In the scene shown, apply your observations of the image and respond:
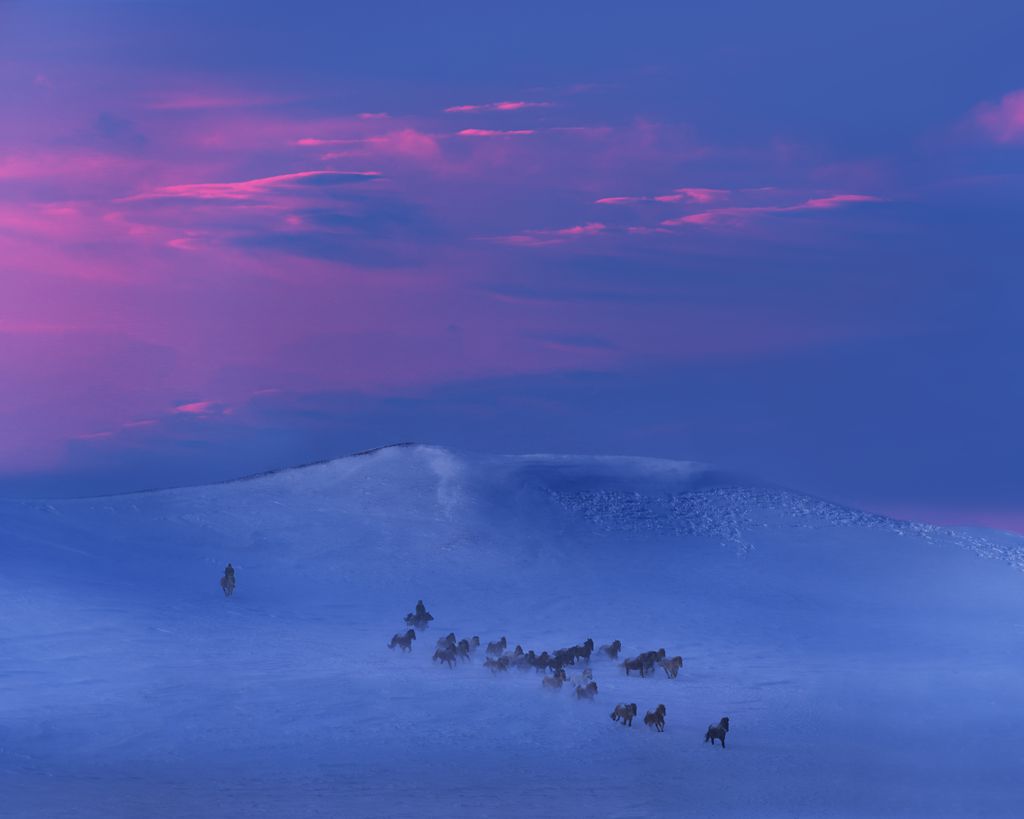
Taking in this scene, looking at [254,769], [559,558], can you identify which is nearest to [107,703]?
[254,769]

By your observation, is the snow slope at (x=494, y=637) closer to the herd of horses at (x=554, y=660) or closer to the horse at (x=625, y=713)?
the horse at (x=625, y=713)

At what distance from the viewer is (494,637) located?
118ft

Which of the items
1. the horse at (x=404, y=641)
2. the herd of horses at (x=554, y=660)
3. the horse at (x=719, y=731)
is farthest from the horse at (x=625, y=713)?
the horse at (x=404, y=641)

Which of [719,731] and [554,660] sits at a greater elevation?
[554,660]

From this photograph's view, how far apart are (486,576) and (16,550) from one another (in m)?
13.7

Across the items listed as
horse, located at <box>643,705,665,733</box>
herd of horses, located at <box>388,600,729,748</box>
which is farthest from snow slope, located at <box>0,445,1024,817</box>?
herd of horses, located at <box>388,600,729,748</box>

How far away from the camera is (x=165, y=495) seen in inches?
1913

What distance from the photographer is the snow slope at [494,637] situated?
2155 centimetres

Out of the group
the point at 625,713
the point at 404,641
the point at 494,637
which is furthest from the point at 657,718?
the point at 494,637

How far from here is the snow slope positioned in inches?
848

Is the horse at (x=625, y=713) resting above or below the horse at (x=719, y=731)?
above

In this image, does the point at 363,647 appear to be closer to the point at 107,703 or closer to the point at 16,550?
the point at 107,703

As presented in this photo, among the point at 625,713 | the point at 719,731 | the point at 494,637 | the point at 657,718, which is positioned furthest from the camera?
the point at 494,637

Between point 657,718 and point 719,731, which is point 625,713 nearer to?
point 657,718
